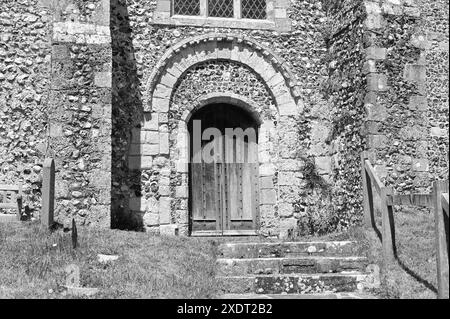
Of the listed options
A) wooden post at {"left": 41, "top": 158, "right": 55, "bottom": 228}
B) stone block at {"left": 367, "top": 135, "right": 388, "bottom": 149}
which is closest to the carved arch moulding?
stone block at {"left": 367, "top": 135, "right": 388, "bottom": 149}

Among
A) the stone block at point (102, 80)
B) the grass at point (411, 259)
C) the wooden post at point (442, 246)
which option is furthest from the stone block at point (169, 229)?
the wooden post at point (442, 246)

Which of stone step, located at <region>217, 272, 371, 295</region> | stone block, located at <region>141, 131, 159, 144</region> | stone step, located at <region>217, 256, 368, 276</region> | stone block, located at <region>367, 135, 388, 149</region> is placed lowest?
stone step, located at <region>217, 272, 371, 295</region>

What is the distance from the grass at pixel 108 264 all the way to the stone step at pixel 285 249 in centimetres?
26

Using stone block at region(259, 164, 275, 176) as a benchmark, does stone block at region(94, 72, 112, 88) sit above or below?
above

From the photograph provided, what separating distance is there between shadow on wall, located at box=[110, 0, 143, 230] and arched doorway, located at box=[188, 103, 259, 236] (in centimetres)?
110

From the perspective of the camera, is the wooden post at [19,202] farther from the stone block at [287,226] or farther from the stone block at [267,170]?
the stone block at [287,226]

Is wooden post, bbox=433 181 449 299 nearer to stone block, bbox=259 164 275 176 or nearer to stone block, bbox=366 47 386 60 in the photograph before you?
stone block, bbox=366 47 386 60

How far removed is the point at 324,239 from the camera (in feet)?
29.9

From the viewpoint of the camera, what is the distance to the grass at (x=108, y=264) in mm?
6153

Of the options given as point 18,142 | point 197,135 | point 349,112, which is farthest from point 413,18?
point 18,142

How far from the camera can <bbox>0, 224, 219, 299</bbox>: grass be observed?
6.15 meters

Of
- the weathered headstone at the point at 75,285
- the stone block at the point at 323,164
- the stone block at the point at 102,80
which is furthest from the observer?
the stone block at the point at 323,164

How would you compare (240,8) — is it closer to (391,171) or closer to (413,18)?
(413,18)

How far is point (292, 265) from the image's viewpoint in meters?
7.41
